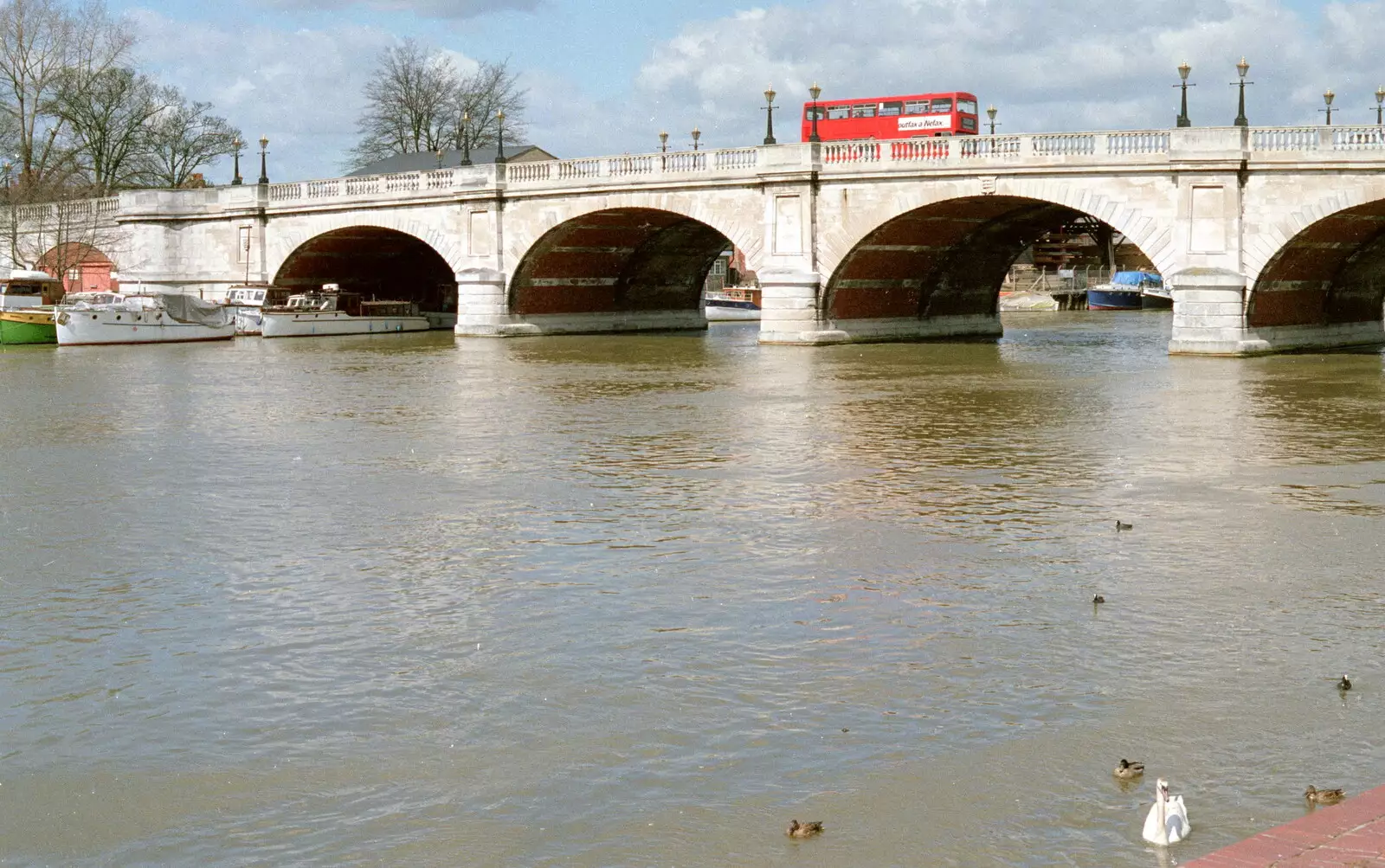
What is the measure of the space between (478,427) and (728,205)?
22613 mm

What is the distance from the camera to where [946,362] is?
38719mm

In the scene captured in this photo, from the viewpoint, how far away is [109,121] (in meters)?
76.4

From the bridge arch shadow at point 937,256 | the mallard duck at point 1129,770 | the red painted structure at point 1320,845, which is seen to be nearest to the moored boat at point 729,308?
the bridge arch shadow at point 937,256

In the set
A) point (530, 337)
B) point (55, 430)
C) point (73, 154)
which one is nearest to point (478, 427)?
point (55, 430)

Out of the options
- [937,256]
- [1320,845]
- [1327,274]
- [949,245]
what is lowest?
[1320,845]

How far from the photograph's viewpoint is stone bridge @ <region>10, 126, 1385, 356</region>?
37.0 meters

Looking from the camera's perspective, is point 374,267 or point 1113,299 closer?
point 374,267

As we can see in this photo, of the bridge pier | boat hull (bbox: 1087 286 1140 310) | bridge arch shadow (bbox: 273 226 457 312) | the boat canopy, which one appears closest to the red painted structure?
the bridge pier

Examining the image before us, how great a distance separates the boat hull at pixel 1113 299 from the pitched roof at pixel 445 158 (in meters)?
28.3

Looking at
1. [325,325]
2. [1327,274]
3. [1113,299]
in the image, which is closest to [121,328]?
[325,325]

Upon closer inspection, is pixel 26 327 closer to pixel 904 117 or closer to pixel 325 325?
pixel 325 325

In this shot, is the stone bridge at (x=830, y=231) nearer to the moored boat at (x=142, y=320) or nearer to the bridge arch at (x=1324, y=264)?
the bridge arch at (x=1324, y=264)

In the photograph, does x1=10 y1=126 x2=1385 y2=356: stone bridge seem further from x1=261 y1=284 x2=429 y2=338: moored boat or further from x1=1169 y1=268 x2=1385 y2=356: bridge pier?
x1=261 y1=284 x2=429 y2=338: moored boat

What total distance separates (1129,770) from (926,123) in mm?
47652
